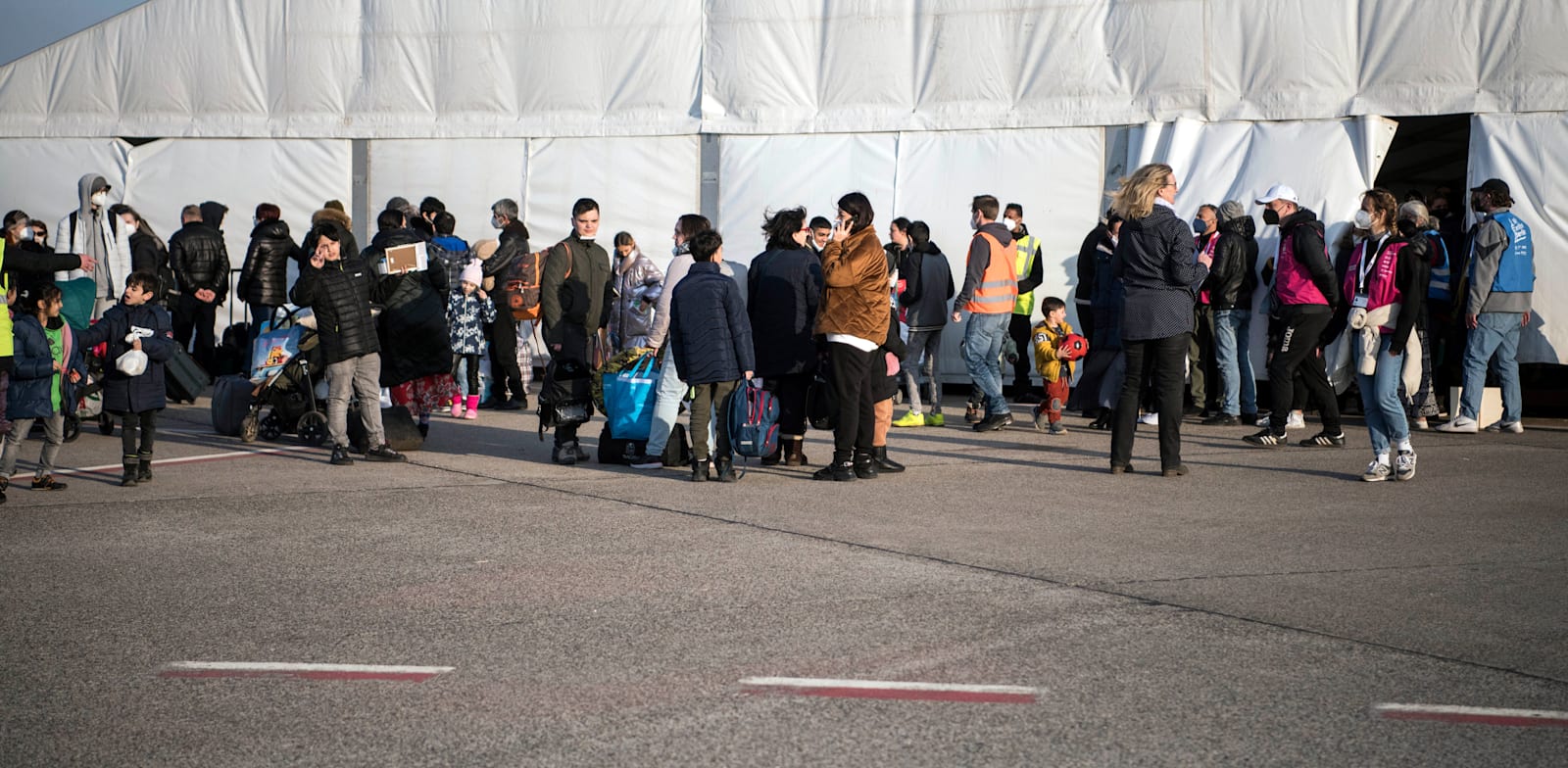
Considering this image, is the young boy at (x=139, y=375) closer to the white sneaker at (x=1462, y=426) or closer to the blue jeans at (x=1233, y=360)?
the blue jeans at (x=1233, y=360)

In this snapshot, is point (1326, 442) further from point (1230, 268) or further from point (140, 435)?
point (140, 435)

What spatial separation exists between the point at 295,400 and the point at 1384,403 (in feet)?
24.9

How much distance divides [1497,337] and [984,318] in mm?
3962

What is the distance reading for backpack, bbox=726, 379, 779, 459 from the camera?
9828 mm

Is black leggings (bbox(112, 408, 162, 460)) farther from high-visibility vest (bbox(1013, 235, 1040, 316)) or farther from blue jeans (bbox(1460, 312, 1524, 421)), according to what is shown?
blue jeans (bbox(1460, 312, 1524, 421))

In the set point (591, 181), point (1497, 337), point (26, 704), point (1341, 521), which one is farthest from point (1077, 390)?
point (26, 704)

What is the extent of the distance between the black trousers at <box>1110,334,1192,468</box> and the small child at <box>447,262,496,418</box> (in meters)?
6.10

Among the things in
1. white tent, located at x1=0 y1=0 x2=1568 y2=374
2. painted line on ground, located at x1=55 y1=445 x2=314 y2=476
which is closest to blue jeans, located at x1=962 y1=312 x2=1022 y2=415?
white tent, located at x1=0 y1=0 x2=1568 y2=374

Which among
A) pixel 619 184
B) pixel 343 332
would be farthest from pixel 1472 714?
pixel 619 184

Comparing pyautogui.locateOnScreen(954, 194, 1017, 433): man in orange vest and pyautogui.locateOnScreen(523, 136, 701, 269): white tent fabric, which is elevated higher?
pyautogui.locateOnScreen(523, 136, 701, 269): white tent fabric

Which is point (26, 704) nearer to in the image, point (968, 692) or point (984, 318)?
point (968, 692)

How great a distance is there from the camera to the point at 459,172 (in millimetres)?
17594

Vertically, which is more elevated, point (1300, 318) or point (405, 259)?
point (405, 259)

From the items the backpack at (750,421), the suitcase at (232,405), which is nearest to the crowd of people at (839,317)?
the backpack at (750,421)
